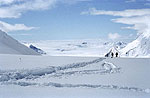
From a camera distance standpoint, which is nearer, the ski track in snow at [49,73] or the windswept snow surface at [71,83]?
the windswept snow surface at [71,83]

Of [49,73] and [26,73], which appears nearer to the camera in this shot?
[26,73]

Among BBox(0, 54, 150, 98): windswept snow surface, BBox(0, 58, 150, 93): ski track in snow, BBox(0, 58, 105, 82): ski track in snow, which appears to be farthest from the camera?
BBox(0, 58, 105, 82): ski track in snow

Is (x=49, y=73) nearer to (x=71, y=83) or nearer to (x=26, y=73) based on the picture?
(x=26, y=73)

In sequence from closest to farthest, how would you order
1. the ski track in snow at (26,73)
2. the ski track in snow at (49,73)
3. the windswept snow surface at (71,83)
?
1. the windswept snow surface at (71,83)
2. the ski track in snow at (49,73)
3. the ski track in snow at (26,73)

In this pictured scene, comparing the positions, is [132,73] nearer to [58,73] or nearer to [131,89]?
[131,89]

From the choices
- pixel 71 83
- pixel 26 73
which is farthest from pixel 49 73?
pixel 71 83

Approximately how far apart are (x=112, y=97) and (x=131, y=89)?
187cm

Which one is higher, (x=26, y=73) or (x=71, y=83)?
(x=26, y=73)

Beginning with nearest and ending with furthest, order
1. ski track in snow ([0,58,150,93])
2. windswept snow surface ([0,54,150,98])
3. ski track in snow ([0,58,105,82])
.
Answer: windswept snow surface ([0,54,150,98]) → ski track in snow ([0,58,150,93]) → ski track in snow ([0,58,105,82])

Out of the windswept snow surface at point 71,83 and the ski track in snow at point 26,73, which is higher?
the ski track in snow at point 26,73

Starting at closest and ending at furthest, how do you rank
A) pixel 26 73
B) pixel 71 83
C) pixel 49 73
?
pixel 71 83 < pixel 26 73 < pixel 49 73

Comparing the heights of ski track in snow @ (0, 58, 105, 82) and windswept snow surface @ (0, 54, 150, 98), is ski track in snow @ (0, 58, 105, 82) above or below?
above

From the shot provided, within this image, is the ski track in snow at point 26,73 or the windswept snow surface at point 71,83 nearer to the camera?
the windswept snow surface at point 71,83

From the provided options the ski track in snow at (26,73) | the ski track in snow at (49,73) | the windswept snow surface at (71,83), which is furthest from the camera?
the ski track in snow at (26,73)
